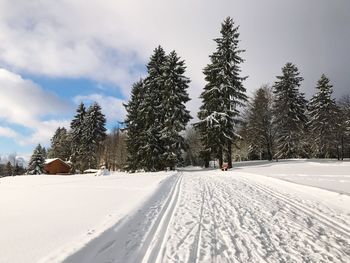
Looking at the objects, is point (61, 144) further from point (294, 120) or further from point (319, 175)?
point (319, 175)

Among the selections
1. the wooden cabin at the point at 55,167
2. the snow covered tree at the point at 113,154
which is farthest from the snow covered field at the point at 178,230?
the snow covered tree at the point at 113,154

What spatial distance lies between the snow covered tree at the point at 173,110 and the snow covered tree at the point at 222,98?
2.64m

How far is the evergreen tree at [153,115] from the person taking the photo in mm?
40844

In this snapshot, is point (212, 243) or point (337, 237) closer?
point (212, 243)

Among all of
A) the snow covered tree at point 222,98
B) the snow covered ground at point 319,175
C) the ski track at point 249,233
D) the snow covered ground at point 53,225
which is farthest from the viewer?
the snow covered tree at point 222,98

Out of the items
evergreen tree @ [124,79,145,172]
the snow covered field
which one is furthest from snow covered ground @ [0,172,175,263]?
evergreen tree @ [124,79,145,172]

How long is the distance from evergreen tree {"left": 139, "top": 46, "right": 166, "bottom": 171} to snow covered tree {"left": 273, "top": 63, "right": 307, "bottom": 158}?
715 inches

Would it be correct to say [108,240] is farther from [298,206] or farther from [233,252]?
[298,206]

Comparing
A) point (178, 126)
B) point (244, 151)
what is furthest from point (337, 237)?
point (244, 151)

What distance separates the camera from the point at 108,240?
650 cm

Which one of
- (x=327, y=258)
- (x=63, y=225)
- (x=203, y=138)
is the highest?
(x=203, y=138)

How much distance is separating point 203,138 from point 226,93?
6.16 m

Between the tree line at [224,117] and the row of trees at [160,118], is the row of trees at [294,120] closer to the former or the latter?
the tree line at [224,117]

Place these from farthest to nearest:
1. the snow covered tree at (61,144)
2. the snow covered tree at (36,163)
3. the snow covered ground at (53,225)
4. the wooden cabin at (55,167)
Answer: the snow covered tree at (61,144), the wooden cabin at (55,167), the snow covered tree at (36,163), the snow covered ground at (53,225)
